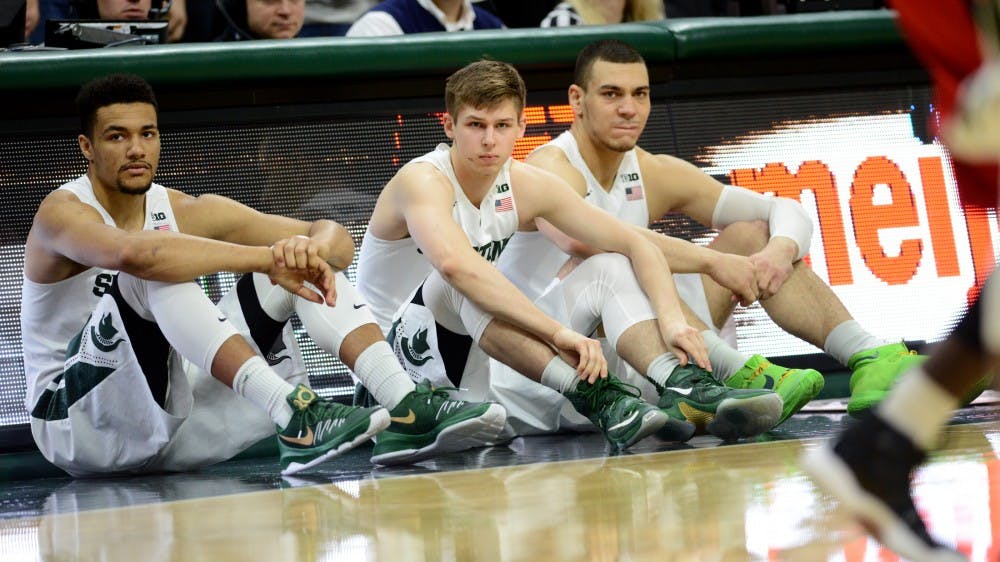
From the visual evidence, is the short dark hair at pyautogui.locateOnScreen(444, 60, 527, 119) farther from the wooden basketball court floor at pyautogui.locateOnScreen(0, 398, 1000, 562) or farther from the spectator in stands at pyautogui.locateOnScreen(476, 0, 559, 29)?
the spectator in stands at pyautogui.locateOnScreen(476, 0, 559, 29)

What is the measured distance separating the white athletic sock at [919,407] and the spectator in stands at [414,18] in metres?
3.63

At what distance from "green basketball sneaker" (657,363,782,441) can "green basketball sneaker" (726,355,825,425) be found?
0.09m

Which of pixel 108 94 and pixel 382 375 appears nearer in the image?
pixel 382 375

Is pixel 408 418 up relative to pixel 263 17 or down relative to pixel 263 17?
down

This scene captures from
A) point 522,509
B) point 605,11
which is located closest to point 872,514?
point 522,509

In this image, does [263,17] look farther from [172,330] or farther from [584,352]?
[584,352]

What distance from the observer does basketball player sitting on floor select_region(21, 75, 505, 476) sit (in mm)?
3375

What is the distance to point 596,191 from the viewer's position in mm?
4309

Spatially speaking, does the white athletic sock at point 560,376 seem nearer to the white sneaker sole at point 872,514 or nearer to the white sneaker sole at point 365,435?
the white sneaker sole at point 365,435

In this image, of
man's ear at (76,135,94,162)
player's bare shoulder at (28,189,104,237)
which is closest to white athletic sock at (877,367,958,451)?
player's bare shoulder at (28,189,104,237)

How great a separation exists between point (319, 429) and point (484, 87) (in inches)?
43.3

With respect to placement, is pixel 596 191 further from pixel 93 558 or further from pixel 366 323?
pixel 93 558

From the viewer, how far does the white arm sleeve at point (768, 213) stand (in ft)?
13.3

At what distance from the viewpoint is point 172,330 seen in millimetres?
3398
